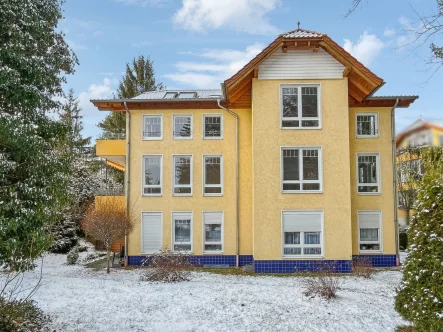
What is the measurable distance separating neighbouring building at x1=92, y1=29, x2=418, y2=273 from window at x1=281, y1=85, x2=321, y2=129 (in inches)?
1.6

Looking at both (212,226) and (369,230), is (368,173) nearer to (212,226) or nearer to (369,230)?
(369,230)

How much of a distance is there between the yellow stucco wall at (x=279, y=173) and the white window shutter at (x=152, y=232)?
200 inches

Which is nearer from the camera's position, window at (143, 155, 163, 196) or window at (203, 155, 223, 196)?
window at (203, 155, 223, 196)

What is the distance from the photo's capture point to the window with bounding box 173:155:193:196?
62.9 ft

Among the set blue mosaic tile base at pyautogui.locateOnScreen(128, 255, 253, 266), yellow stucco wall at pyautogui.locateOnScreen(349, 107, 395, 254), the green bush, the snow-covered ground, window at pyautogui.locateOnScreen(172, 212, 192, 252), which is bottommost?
blue mosaic tile base at pyautogui.locateOnScreen(128, 255, 253, 266)

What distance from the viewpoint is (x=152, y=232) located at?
19000 mm

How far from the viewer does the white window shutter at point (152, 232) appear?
18938 mm

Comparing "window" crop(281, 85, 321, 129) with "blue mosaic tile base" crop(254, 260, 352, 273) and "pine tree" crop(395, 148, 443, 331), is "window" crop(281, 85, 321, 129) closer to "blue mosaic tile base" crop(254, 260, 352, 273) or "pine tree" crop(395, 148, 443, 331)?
"blue mosaic tile base" crop(254, 260, 352, 273)

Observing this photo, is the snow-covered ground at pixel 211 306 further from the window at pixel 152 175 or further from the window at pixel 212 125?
the window at pixel 212 125

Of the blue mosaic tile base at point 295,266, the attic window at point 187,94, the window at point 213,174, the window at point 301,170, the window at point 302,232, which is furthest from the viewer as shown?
the attic window at point 187,94

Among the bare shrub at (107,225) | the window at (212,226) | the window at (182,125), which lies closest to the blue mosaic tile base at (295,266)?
the window at (212,226)

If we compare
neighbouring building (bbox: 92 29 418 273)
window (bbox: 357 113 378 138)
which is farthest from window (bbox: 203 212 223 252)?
window (bbox: 357 113 378 138)

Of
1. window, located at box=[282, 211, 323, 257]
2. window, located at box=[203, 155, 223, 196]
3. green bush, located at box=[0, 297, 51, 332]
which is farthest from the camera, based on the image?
window, located at box=[203, 155, 223, 196]

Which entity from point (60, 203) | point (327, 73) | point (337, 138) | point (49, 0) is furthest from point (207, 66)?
point (60, 203)
